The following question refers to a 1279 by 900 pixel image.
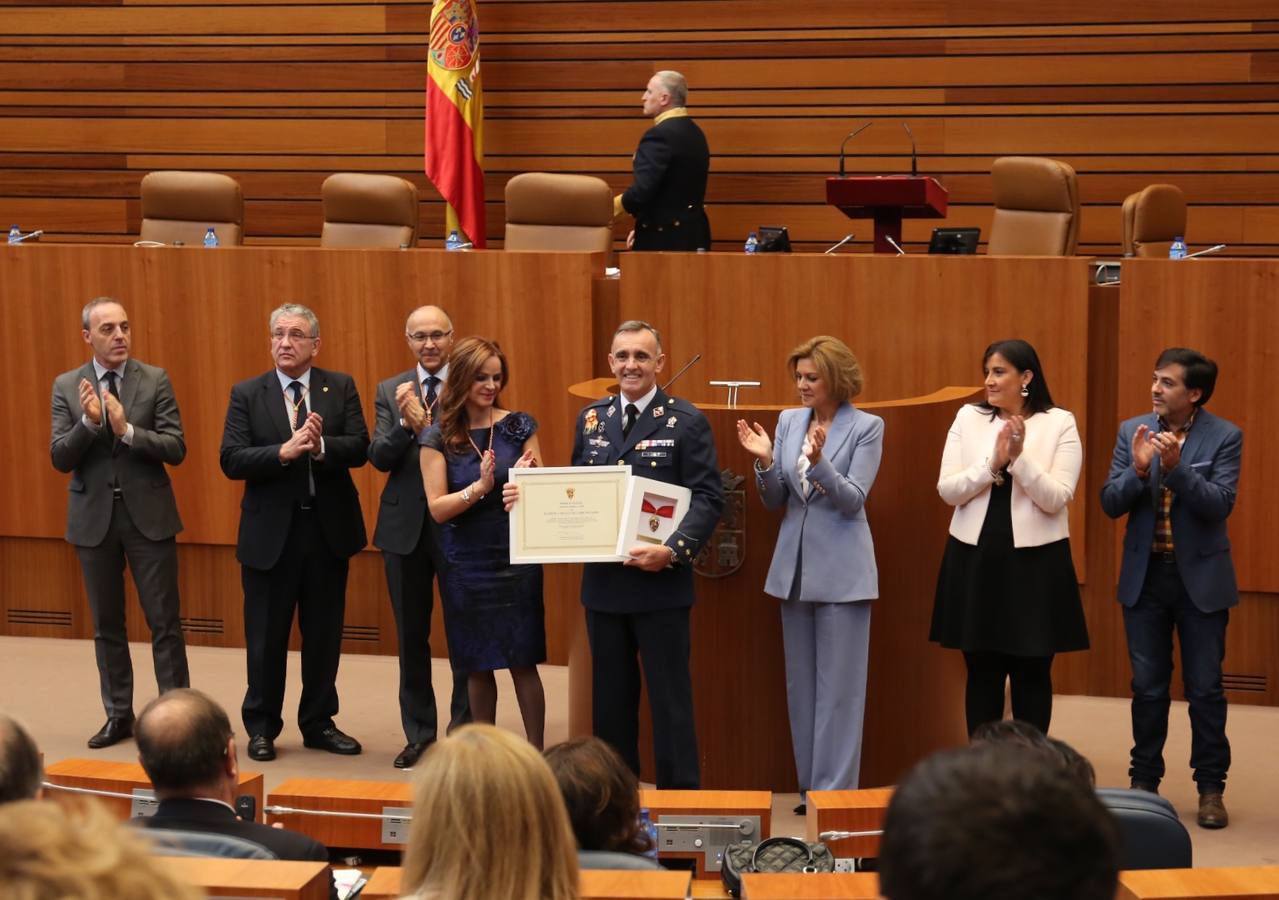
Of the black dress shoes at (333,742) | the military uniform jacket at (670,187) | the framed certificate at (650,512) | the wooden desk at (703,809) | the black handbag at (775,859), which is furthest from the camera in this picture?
the military uniform jacket at (670,187)

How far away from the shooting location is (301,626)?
18.4 ft

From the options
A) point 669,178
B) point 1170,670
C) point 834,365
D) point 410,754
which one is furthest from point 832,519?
point 669,178

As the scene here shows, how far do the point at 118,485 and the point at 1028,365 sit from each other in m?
3.13

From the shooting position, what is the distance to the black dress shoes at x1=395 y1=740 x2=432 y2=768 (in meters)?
5.45

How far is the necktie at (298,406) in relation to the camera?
18.0 ft

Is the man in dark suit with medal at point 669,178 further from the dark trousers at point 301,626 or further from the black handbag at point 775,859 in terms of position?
the black handbag at point 775,859

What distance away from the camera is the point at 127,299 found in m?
6.93

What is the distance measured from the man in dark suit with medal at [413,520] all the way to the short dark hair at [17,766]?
123 inches

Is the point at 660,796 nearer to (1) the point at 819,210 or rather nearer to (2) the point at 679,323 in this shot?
(2) the point at 679,323

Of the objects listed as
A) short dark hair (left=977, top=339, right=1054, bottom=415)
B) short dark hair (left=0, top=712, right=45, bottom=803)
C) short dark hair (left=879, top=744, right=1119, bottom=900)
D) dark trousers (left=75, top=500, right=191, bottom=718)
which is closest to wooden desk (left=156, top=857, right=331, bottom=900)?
short dark hair (left=0, top=712, right=45, bottom=803)

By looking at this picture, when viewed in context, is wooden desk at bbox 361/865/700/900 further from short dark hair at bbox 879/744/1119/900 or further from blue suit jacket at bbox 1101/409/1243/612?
blue suit jacket at bbox 1101/409/1243/612

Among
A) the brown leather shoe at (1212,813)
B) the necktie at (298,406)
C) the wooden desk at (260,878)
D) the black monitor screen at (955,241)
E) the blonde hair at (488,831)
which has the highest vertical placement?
the black monitor screen at (955,241)

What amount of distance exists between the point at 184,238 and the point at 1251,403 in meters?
4.73

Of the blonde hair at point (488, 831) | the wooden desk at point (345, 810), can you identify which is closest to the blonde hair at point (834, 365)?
the wooden desk at point (345, 810)
